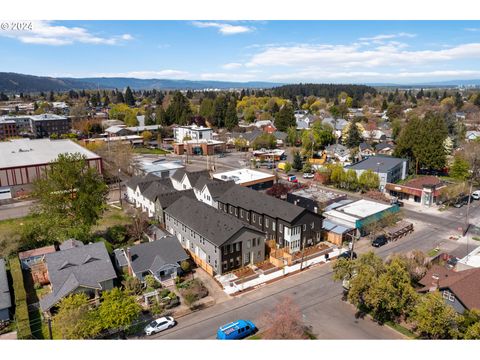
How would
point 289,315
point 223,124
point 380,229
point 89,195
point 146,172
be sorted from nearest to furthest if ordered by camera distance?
point 289,315 < point 89,195 < point 380,229 < point 146,172 < point 223,124

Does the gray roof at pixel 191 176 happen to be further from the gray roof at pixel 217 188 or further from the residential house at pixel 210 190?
the gray roof at pixel 217 188

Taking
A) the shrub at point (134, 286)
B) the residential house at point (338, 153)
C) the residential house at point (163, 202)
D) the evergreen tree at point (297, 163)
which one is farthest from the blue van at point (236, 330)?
the residential house at point (338, 153)

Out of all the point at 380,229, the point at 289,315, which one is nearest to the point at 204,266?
the point at 289,315

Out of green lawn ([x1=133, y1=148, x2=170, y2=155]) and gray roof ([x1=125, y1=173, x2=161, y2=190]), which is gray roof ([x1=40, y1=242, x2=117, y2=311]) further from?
green lawn ([x1=133, y1=148, x2=170, y2=155])

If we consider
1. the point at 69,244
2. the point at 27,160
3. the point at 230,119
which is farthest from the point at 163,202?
the point at 230,119

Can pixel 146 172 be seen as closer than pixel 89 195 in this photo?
No

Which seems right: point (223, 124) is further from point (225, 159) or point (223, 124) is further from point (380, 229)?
point (380, 229)

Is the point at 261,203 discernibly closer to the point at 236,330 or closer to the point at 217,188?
the point at 217,188
